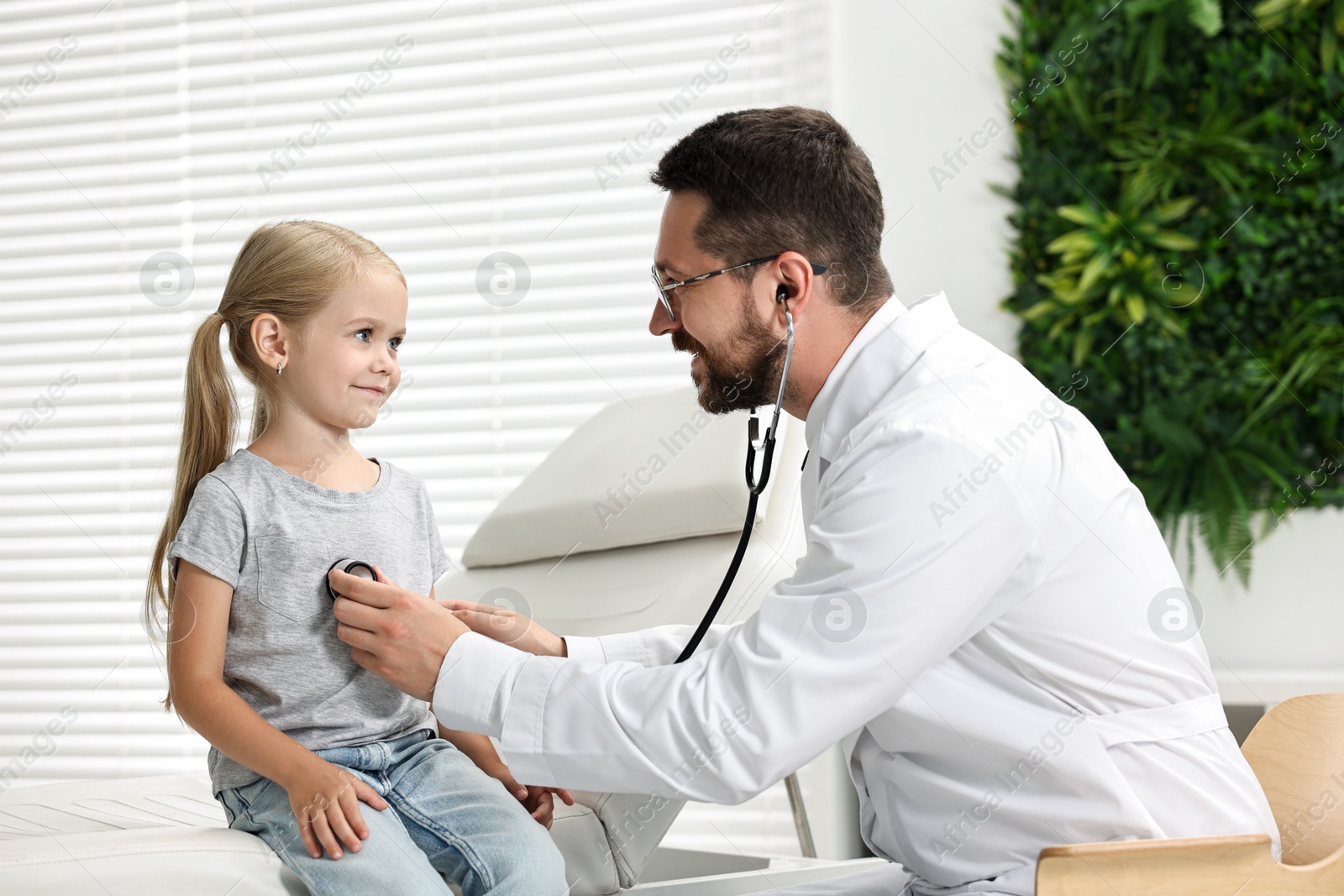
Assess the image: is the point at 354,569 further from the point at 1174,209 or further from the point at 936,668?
the point at 1174,209

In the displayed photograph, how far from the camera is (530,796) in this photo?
49.1 inches

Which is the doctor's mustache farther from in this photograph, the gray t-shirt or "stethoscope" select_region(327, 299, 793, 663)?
the gray t-shirt

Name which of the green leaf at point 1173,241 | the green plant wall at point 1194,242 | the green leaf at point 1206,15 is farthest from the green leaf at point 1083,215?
the green leaf at point 1206,15

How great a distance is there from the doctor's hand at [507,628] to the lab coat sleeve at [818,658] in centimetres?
21

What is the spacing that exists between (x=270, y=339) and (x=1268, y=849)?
1.05 metres

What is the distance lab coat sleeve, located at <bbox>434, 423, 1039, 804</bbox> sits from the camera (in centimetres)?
91

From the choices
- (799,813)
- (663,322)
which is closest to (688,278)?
(663,322)

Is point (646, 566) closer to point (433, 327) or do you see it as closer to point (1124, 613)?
point (1124, 613)

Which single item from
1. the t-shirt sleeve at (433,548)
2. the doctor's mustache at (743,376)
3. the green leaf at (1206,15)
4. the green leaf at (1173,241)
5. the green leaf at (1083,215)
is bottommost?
the t-shirt sleeve at (433,548)

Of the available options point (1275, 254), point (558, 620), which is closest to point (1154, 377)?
point (1275, 254)

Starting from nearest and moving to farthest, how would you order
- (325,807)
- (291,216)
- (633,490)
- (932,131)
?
(325,807), (633,490), (932,131), (291,216)

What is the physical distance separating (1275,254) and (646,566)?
161 centimetres

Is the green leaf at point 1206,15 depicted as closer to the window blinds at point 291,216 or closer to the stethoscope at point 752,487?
the window blinds at point 291,216

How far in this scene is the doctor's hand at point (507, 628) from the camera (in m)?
1.20
